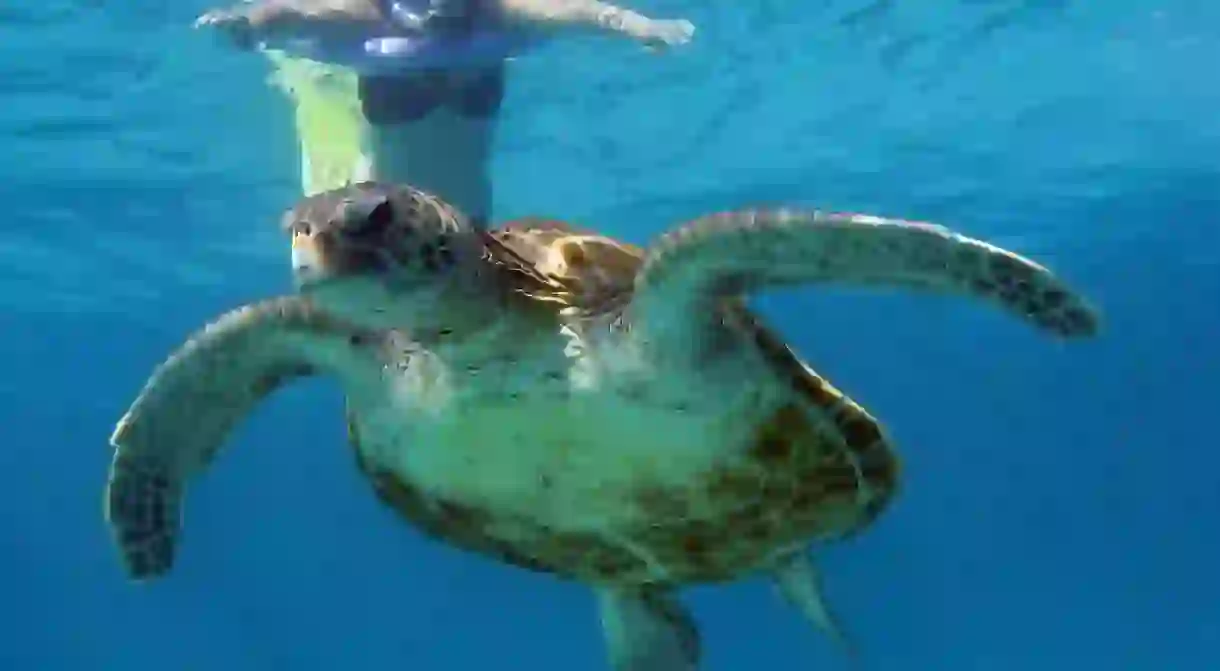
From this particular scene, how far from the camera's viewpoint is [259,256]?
1814 centimetres

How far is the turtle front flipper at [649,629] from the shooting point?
455 cm

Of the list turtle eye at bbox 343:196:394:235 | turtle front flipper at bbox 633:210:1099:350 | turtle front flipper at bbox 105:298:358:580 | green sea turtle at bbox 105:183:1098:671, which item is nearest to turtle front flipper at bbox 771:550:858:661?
green sea turtle at bbox 105:183:1098:671

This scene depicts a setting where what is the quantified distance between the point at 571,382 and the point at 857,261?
2.77ft

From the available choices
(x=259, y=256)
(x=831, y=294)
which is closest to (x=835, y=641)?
(x=259, y=256)

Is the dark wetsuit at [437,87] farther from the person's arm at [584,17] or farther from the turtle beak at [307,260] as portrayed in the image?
the turtle beak at [307,260]

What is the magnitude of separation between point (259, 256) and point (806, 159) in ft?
26.3

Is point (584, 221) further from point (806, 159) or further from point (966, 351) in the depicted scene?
point (966, 351)

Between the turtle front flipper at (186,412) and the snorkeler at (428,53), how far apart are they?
13.8ft

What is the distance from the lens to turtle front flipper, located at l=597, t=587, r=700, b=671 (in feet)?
14.9

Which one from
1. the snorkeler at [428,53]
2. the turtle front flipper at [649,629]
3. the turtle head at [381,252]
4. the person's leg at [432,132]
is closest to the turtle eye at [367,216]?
the turtle head at [381,252]

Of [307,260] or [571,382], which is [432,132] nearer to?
[571,382]

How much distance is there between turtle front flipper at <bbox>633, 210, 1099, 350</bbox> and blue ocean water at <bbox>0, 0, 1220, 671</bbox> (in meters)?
0.12

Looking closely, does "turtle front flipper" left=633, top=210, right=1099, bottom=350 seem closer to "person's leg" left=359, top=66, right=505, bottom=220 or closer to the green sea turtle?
the green sea turtle

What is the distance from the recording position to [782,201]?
1670 cm
